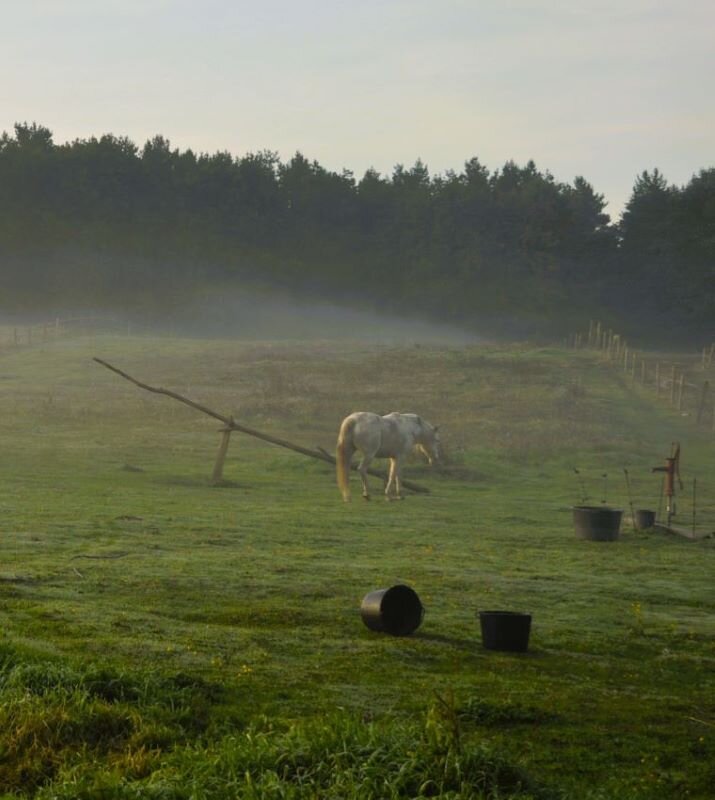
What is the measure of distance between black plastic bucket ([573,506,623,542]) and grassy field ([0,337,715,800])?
0.24 metres

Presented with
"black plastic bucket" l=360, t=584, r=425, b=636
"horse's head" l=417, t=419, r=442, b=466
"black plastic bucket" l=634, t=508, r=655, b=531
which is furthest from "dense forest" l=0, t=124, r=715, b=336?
"black plastic bucket" l=360, t=584, r=425, b=636

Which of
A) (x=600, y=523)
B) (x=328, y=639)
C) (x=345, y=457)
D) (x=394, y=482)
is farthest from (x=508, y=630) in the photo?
(x=394, y=482)

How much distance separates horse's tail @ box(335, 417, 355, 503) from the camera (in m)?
30.2

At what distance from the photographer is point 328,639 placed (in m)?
12.5

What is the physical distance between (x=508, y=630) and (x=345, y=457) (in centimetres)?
1873

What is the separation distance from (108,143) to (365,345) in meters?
46.3

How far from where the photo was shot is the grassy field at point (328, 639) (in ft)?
25.9

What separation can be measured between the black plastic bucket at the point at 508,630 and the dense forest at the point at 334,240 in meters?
88.0

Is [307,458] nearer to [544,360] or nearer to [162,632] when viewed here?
[162,632]

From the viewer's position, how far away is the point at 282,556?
1894cm

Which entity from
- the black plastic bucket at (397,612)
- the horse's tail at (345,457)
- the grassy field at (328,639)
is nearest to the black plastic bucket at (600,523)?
the grassy field at (328,639)

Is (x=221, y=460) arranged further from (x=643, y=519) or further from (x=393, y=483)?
→ (x=643, y=519)

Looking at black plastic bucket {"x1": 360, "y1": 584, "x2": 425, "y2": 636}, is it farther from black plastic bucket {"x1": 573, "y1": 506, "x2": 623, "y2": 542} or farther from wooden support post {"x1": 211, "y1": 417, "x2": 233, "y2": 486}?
wooden support post {"x1": 211, "y1": 417, "x2": 233, "y2": 486}

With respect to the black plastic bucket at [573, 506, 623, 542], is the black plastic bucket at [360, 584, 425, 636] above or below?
above
